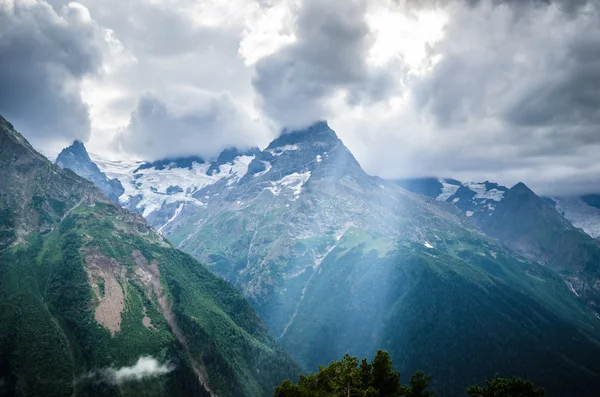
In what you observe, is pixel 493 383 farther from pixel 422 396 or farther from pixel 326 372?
pixel 326 372

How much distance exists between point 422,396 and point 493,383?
728 inches

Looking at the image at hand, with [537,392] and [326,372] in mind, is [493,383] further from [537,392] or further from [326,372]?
[326,372]

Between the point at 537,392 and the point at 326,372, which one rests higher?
the point at 326,372

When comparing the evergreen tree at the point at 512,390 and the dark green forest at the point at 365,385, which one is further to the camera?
the dark green forest at the point at 365,385

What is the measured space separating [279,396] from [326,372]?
1013 cm

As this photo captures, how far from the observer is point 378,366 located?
Result: 87125 mm

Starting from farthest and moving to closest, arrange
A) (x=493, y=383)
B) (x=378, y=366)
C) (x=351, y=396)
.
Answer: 1. (x=378, y=366)
2. (x=493, y=383)
3. (x=351, y=396)

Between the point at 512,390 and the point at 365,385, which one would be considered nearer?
the point at 512,390

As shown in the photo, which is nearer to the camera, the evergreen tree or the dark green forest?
the evergreen tree

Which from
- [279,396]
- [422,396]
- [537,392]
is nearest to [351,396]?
[279,396]

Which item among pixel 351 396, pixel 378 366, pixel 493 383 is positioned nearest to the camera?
pixel 351 396

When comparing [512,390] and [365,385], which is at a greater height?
[365,385]

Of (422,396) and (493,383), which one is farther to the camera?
(422,396)

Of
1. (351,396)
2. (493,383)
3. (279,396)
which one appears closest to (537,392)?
(493,383)
